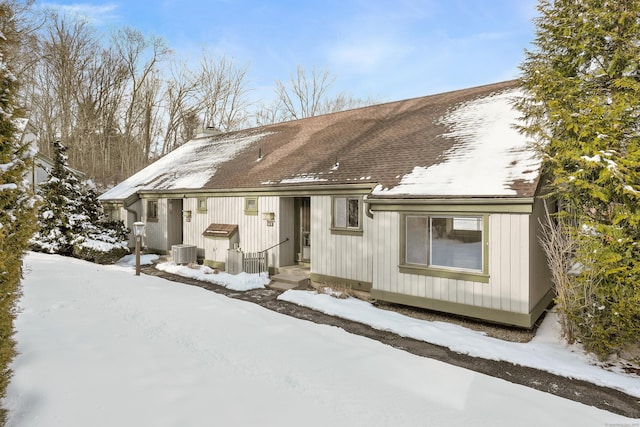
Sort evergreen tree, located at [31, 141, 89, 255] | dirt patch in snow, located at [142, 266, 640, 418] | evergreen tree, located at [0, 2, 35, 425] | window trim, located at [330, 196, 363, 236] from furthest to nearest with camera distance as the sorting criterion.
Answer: evergreen tree, located at [31, 141, 89, 255] < window trim, located at [330, 196, 363, 236] < dirt patch in snow, located at [142, 266, 640, 418] < evergreen tree, located at [0, 2, 35, 425]

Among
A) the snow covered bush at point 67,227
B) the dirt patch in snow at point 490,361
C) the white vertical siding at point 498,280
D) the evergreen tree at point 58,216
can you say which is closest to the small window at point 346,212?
the white vertical siding at point 498,280

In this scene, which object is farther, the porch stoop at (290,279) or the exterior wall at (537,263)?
the porch stoop at (290,279)

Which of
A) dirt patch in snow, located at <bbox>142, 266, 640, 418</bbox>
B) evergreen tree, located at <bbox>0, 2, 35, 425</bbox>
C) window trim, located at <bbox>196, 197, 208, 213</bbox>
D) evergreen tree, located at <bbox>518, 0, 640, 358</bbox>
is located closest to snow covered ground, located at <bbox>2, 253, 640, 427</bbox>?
dirt patch in snow, located at <bbox>142, 266, 640, 418</bbox>

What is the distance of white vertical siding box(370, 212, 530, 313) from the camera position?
6641 millimetres

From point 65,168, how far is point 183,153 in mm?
6086

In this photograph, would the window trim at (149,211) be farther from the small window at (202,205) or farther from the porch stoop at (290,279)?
the porch stoop at (290,279)

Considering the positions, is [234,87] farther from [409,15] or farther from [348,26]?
[409,15]

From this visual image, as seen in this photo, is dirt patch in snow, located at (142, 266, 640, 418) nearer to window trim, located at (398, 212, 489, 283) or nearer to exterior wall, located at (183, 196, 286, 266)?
window trim, located at (398, 212, 489, 283)

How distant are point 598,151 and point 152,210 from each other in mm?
15980

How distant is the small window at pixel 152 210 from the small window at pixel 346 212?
9.77 metres

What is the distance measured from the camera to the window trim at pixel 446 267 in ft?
23.1

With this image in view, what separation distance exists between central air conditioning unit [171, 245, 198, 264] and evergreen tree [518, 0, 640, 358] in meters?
11.7

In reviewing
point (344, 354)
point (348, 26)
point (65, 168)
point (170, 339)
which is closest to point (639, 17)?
point (344, 354)

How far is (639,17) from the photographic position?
577 cm
